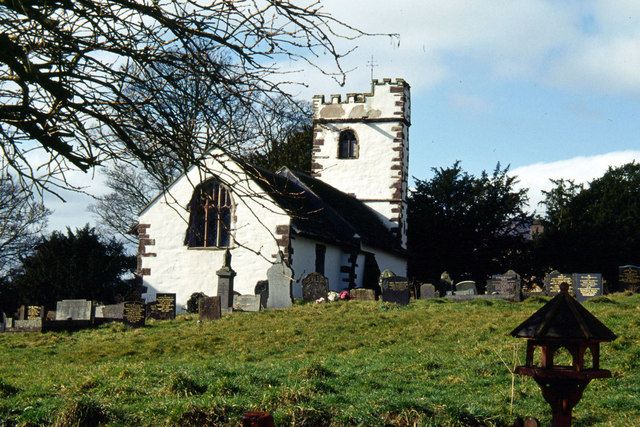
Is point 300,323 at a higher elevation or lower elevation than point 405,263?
lower

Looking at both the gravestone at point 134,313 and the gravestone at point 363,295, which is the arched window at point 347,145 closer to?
→ the gravestone at point 363,295

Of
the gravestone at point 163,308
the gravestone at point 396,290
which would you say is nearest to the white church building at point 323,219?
the gravestone at point 163,308

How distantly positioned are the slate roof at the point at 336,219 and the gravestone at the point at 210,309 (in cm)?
697

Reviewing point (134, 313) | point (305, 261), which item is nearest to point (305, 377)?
point (134, 313)

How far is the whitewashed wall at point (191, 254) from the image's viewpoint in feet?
98.1

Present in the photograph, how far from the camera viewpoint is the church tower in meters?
38.7

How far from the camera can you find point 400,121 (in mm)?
38750

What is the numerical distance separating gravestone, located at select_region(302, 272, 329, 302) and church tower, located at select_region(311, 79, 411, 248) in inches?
477

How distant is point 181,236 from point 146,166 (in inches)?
920

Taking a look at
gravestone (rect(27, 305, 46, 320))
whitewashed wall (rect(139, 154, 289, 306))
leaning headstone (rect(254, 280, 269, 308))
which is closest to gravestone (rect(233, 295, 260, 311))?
leaning headstone (rect(254, 280, 269, 308))

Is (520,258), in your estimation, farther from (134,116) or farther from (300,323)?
(134,116)

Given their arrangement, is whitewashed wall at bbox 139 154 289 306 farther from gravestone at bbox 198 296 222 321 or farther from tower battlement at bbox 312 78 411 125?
tower battlement at bbox 312 78 411 125

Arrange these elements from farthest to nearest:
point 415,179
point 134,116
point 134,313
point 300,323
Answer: point 415,179 < point 134,313 < point 300,323 < point 134,116

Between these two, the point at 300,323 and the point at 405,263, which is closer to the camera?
the point at 300,323
